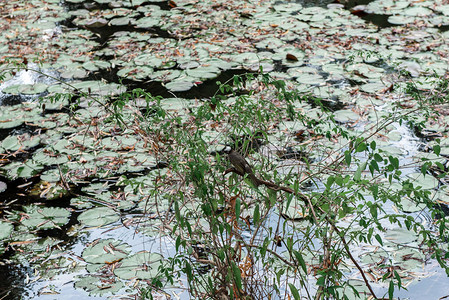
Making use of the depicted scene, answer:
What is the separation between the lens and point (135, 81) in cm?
420

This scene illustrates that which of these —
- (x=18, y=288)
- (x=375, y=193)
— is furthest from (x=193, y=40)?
(x=375, y=193)

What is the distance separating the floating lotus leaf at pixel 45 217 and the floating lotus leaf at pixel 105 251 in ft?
0.95

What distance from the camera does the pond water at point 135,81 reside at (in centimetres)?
250

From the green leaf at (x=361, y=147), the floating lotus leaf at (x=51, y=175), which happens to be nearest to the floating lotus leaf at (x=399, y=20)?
the floating lotus leaf at (x=51, y=175)

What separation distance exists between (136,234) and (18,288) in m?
0.58

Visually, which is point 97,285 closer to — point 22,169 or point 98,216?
point 98,216

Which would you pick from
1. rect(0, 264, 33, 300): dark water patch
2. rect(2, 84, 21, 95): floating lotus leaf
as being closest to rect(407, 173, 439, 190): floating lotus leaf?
rect(0, 264, 33, 300): dark water patch

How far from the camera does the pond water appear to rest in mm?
2496

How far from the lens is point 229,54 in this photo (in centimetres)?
462

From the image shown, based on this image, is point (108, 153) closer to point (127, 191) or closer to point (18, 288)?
point (127, 191)

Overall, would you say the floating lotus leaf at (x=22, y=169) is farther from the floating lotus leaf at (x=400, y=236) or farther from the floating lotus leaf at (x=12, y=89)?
the floating lotus leaf at (x=400, y=236)

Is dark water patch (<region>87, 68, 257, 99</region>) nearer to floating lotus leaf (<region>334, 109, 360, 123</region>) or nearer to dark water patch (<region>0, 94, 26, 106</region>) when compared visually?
dark water patch (<region>0, 94, 26, 106</region>)

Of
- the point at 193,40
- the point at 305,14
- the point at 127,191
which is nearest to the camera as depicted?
the point at 127,191

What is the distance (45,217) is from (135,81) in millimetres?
1737
